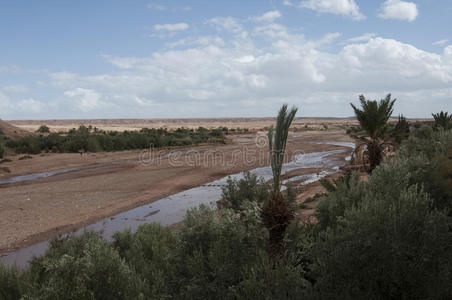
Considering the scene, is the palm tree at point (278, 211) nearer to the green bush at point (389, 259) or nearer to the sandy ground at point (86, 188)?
the green bush at point (389, 259)

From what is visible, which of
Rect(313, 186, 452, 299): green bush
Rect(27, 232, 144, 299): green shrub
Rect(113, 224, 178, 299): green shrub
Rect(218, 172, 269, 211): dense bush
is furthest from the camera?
Rect(218, 172, 269, 211): dense bush

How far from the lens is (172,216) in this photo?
11.9 m

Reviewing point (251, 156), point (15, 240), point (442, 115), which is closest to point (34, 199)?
point (15, 240)

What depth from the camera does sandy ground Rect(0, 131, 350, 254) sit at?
11102mm

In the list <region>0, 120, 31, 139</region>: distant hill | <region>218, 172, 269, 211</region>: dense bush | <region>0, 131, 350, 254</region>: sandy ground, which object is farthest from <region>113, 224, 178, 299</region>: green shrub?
<region>0, 120, 31, 139</region>: distant hill

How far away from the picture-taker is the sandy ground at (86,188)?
11.1 meters

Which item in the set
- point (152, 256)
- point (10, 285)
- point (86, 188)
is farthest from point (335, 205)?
point (86, 188)

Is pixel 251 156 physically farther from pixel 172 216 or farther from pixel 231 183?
pixel 231 183

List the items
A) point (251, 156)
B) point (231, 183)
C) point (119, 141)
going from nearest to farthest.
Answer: point (231, 183) < point (251, 156) < point (119, 141)

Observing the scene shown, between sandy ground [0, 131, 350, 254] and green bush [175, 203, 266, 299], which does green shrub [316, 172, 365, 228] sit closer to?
green bush [175, 203, 266, 299]

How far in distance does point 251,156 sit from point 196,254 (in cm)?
2516

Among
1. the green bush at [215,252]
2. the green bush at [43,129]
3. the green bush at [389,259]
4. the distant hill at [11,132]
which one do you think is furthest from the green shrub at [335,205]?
the green bush at [43,129]

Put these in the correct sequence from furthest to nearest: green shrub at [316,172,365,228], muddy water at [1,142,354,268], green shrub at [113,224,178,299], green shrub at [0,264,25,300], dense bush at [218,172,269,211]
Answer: muddy water at [1,142,354,268]
dense bush at [218,172,269,211]
green shrub at [316,172,365,228]
green shrub at [0,264,25,300]
green shrub at [113,224,178,299]

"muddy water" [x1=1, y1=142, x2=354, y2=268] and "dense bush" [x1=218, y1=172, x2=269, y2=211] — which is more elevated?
"dense bush" [x1=218, y1=172, x2=269, y2=211]
